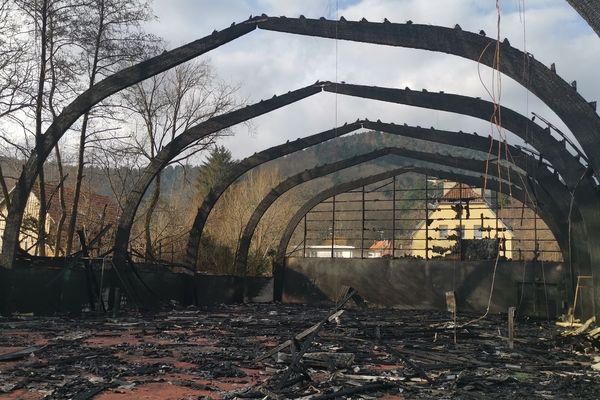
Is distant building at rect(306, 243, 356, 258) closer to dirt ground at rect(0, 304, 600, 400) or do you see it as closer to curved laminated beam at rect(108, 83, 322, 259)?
curved laminated beam at rect(108, 83, 322, 259)

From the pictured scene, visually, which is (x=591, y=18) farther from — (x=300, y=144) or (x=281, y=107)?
(x=300, y=144)

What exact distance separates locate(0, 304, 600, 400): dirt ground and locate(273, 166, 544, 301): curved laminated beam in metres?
8.39

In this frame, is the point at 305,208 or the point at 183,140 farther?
the point at 305,208

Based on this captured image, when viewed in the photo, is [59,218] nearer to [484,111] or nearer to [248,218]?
[248,218]

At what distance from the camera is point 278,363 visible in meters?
9.92

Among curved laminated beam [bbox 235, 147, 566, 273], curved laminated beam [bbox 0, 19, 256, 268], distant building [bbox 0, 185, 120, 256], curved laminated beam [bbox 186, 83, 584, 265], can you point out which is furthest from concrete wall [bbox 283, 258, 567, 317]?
curved laminated beam [bbox 0, 19, 256, 268]

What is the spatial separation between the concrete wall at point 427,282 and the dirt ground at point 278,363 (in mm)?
6700

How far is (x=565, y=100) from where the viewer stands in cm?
1129

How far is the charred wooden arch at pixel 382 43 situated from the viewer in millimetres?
11297

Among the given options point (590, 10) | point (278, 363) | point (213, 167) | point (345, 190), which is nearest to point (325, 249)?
point (213, 167)

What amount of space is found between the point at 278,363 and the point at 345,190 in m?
17.3

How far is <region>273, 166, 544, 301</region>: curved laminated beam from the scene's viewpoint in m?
24.0

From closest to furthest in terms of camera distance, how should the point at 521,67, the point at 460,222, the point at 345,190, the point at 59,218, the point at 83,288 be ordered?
the point at 521,67 → the point at 83,288 → the point at 460,222 → the point at 345,190 → the point at 59,218

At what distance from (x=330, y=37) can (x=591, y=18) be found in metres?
7.31
